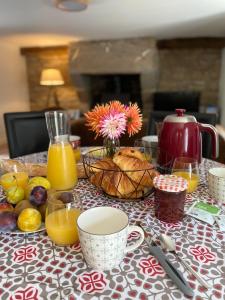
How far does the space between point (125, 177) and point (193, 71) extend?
415cm

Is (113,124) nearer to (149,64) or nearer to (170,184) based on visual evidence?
(170,184)

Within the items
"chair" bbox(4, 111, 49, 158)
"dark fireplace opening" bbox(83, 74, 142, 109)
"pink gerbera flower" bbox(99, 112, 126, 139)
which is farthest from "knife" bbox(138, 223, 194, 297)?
"dark fireplace opening" bbox(83, 74, 142, 109)

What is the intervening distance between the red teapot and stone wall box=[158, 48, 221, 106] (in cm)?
375

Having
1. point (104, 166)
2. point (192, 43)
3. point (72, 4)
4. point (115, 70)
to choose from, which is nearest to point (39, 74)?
point (115, 70)

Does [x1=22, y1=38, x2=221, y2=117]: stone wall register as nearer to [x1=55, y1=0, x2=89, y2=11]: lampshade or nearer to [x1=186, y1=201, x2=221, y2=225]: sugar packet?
[x1=55, y1=0, x2=89, y2=11]: lampshade

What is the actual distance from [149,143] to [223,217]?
52 cm

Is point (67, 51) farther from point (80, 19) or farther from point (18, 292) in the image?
point (18, 292)

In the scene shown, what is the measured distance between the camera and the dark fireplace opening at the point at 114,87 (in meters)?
4.62

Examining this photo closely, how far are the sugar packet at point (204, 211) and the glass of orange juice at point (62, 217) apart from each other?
1.09ft

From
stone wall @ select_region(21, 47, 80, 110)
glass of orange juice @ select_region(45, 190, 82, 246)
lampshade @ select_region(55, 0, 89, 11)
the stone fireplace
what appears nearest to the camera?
glass of orange juice @ select_region(45, 190, 82, 246)

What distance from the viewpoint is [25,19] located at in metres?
2.80

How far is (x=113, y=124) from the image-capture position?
0.81 m

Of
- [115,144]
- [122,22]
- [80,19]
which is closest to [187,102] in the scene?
[122,22]

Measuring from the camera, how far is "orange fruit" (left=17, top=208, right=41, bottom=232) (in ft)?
1.99
